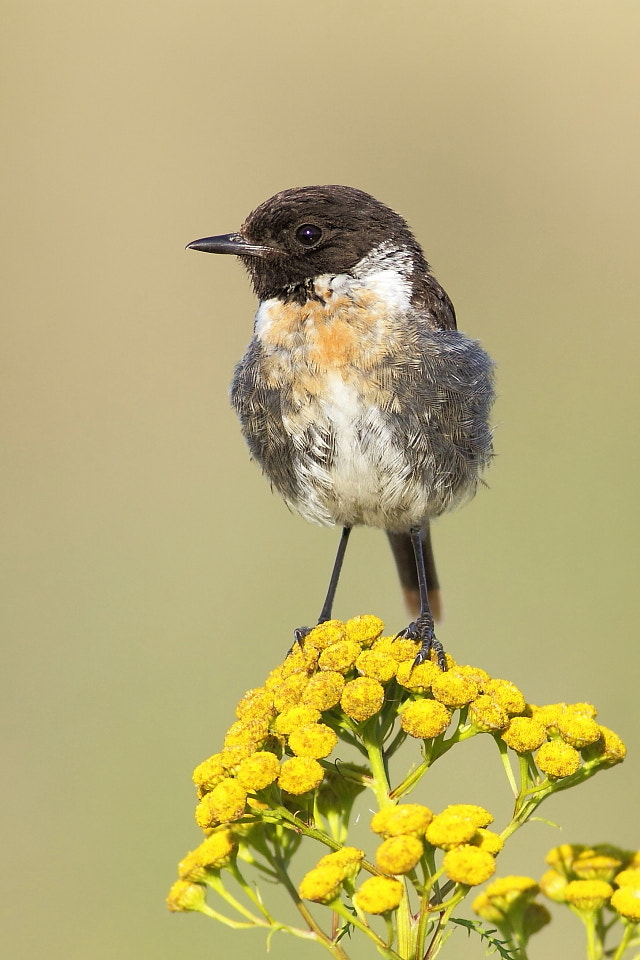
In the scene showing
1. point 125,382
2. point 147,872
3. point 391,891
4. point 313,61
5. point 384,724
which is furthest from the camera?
point 313,61

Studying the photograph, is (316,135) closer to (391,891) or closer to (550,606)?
(550,606)

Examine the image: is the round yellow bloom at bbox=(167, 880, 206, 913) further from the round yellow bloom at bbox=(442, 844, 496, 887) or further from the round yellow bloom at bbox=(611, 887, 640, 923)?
the round yellow bloom at bbox=(611, 887, 640, 923)

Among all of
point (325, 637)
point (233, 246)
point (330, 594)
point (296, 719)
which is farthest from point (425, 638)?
point (233, 246)

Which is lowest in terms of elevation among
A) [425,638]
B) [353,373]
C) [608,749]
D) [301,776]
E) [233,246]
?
[301,776]

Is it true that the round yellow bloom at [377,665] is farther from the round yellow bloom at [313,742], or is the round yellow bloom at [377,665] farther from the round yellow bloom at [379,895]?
the round yellow bloom at [379,895]

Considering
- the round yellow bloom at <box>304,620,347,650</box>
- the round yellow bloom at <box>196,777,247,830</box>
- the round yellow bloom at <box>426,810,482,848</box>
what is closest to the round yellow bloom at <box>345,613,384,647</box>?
the round yellow bloom at <box>304,620,347,650</box>

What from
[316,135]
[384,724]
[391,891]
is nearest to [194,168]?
[316,135]

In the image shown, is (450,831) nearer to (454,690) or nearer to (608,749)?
(454,690)
